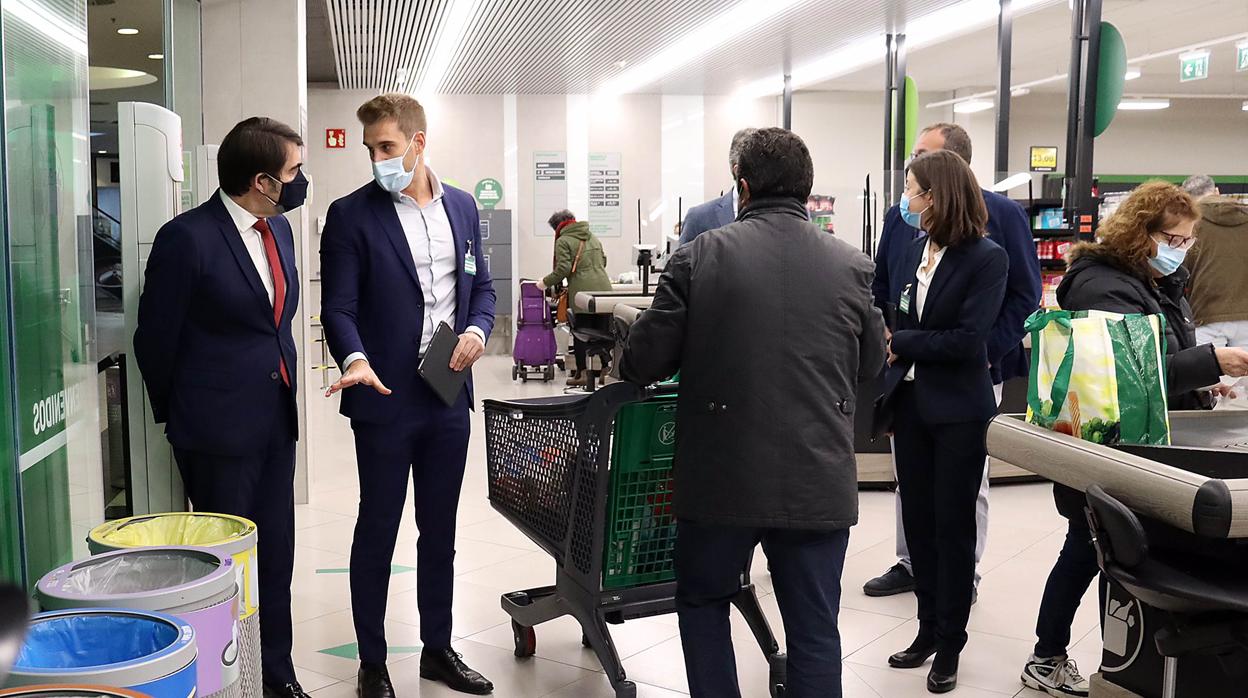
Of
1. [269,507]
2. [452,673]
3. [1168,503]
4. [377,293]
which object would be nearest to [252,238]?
[377,293]

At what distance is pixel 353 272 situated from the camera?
2986 mm

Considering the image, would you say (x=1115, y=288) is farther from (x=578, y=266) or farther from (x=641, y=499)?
(x=578, y=266)

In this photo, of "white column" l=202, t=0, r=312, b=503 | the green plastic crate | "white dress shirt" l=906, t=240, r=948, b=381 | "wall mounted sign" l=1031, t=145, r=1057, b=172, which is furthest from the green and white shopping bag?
"wall mounted sign" l=1031, t=145, r=1057, b=172

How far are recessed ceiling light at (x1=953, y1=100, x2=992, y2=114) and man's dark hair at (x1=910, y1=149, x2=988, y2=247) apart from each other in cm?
1500

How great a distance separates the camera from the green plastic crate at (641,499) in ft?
9.71

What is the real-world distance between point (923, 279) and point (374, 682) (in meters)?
2.10

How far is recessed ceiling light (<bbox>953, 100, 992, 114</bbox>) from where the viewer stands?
56.1 ft

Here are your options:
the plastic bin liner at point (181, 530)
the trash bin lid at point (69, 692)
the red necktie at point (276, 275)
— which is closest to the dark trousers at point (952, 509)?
the red necktie at point (276, 275)

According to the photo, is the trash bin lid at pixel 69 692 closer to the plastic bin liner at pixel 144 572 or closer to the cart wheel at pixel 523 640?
the plastic bin liner at pixel 144 572

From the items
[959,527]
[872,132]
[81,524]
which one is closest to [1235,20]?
[872,132]

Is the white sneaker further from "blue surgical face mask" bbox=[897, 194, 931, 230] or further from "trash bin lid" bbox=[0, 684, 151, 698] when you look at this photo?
"trash bin lid" bbox=[0, 684, 151, 698]

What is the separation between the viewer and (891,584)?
4.19 metres

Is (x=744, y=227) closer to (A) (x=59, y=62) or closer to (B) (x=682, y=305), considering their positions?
Answer: (B) (x=682, y=305)

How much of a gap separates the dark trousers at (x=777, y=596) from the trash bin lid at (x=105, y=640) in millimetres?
1218
